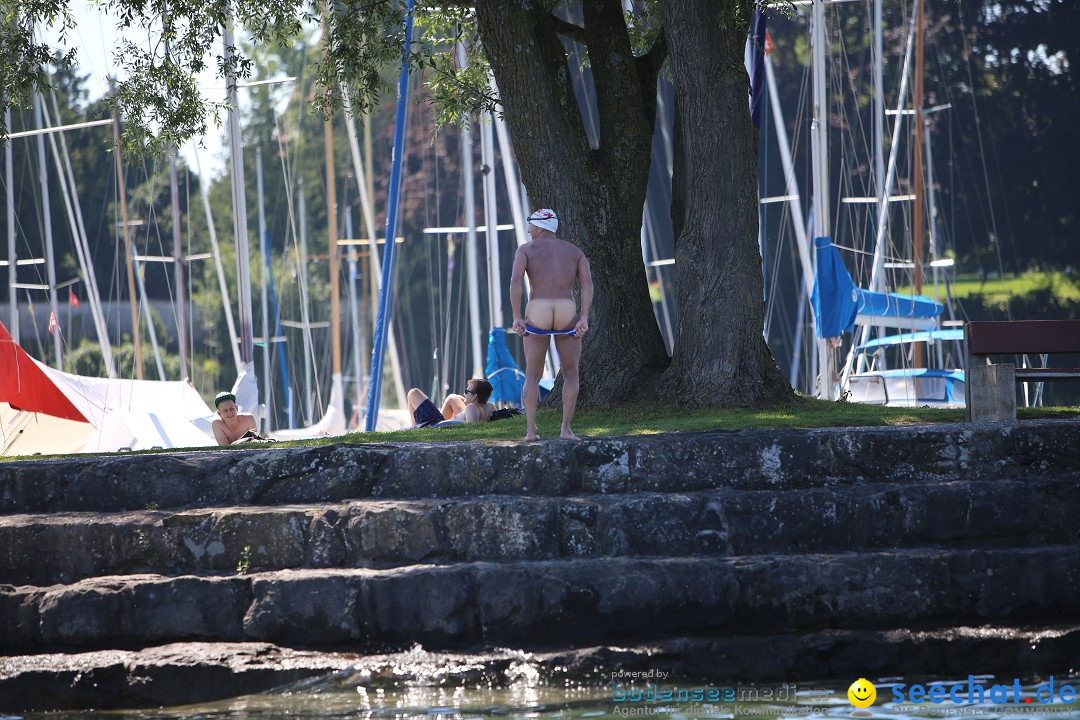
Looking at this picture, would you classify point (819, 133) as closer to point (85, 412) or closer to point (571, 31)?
point (571, 31)

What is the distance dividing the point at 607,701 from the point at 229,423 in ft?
25.2

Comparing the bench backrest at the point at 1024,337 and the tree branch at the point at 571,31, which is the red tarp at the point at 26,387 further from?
the bench backrest at the point at 1024,337

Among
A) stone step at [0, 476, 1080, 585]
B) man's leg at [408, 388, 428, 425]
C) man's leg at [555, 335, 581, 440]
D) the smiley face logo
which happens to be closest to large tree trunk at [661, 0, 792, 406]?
man's leg at [555, 335, 581, 440]

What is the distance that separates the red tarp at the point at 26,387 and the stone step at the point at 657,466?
8.54 m

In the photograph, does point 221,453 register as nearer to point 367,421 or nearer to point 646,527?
point 646,527

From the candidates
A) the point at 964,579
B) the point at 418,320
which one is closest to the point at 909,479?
the point at 964,579

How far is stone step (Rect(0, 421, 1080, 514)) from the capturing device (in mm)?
8703

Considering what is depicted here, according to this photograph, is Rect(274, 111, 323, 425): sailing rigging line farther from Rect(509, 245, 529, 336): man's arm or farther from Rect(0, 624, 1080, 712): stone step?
Rect(0, 624, 1080, 712): stone step

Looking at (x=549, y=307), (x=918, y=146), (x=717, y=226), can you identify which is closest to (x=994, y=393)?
(x=717, y=226)

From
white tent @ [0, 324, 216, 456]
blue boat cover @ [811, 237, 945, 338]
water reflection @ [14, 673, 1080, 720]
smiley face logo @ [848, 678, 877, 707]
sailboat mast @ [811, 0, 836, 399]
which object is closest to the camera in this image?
water reflection @ [14, 673, 1080, 720]

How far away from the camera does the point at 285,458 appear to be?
897cm

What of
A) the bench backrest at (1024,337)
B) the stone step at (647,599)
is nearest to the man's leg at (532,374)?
the stone step at (647,599)

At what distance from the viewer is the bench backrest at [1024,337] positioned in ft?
Result: 31.2

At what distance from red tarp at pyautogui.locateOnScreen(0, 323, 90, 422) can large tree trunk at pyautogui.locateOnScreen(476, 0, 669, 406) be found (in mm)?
8159
